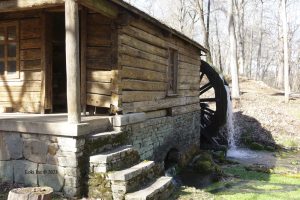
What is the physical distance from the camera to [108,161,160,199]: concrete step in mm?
5402

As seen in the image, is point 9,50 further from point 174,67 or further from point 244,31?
point 244,31

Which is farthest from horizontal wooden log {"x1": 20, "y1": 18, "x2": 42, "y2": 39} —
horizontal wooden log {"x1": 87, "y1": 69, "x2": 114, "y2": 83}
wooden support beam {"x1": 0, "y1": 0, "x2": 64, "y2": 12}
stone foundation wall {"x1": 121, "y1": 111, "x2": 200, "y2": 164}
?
stone foundation wall {"x1": 121, "y1": 111, "x2": 200, "y2": 164}

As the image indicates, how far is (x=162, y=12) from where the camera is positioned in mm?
41844

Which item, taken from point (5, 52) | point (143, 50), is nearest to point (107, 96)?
point (143, 50)

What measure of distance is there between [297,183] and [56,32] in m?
7.24

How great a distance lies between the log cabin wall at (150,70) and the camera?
7.35m

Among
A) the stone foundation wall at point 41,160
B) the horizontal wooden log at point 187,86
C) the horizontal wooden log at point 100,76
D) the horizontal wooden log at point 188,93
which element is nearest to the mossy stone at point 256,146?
the horizontal wooden log at point 188,93

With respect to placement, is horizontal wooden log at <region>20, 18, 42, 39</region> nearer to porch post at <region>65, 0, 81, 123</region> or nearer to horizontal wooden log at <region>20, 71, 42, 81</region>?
horizontal wooden log at <region>20, 71, 42, 81</region>

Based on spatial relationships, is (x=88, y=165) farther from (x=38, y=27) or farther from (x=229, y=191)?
(x=229, y=191)

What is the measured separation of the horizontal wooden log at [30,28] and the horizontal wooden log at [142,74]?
2103mm

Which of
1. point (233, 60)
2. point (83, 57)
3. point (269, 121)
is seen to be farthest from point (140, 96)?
point (233, 60)

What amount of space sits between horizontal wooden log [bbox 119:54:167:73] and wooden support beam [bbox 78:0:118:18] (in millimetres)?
895

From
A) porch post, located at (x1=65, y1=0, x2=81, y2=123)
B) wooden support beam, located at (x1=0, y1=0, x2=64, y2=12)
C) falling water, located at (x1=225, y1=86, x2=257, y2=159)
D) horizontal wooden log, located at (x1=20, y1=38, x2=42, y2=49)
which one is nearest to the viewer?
porch post, located at (x1=65, y1=0, x2=81, y2=123)

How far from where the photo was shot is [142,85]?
26.7 ft
